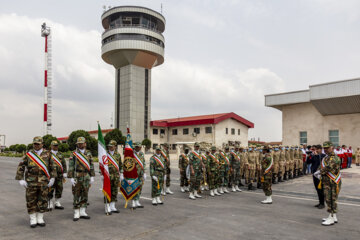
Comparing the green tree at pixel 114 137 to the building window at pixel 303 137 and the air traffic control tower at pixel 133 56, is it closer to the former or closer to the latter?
the air traffic control tower at pixel 133 56

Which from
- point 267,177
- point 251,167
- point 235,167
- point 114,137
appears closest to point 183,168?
point 235,167

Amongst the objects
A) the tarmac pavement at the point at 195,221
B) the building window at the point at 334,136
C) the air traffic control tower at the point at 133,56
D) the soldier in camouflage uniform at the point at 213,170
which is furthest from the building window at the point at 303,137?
the air traffic control tower at the point at 133,56

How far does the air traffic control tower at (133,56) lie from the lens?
50.6m

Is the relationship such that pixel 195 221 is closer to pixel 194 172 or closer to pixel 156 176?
pixel 156 176

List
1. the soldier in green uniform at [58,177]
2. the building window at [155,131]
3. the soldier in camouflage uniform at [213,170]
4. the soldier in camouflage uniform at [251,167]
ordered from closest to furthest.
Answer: the soldier in green uniform at [58,177], the soldier in camouflage uniform at [213,170], the soldier in camouflage uniform at [251,167], the building window at [155,131]

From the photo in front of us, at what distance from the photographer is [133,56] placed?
51.3m

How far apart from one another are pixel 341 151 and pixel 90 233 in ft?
72.3

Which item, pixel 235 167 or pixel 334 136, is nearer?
pixel 235 167

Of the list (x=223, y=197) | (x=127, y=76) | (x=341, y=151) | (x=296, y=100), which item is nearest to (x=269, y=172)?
(x=223, y=197)

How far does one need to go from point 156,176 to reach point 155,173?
12 centimetres

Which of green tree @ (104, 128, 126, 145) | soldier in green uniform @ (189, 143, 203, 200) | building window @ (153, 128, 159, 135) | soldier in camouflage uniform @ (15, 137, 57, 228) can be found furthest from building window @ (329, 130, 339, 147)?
building window @ (153, 128, 159, 135)

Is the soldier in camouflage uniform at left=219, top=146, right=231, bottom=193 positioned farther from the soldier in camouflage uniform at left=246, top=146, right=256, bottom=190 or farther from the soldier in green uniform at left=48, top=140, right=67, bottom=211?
the soldier in green uniform at left=48, top=140, right=67, bottom=211

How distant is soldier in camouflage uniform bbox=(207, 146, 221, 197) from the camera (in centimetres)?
1127

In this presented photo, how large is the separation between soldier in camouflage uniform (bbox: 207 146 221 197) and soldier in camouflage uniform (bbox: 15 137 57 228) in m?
6.18
